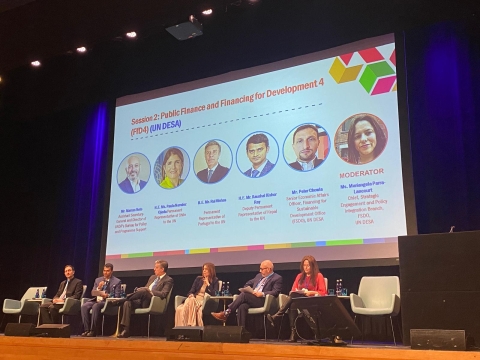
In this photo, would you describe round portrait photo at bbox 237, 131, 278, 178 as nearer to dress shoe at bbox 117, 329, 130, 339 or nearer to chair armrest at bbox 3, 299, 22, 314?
dress shoe at bbox 117, 329, 130, 339

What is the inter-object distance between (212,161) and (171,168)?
55 centimetres

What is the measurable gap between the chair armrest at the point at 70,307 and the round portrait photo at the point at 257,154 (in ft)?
8.09

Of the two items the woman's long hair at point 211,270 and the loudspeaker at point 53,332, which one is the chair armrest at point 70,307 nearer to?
the woman's long hair at point 211,270

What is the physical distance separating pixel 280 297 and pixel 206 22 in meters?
3.12

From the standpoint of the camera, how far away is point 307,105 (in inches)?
212

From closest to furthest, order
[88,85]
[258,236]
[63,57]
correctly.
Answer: [258,236] → [63,57] → [88,85]

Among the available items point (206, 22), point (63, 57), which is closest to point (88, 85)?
point (63, 57)

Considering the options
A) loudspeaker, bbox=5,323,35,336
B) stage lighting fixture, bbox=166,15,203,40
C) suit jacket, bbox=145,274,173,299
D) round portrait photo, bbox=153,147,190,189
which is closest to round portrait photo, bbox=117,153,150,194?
round portrait photo, bbox=153,147,190,189

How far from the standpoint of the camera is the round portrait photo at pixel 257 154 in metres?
5.49

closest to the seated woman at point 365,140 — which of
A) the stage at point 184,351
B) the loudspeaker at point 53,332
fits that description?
the stage at point 184,351

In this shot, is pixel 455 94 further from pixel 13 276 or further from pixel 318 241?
pixel 13 276

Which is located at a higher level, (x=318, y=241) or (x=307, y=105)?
(x=307, y=105)

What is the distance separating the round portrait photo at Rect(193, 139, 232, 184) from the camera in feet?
18.9

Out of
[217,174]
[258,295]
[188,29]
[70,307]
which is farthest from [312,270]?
[70,307]
